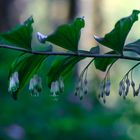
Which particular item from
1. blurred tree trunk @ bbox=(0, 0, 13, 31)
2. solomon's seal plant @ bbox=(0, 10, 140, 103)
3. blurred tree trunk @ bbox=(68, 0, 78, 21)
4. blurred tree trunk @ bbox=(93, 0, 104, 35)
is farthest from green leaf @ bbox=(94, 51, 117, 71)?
blurred tree trunk @ bbox=(93, 0, 104, 35)

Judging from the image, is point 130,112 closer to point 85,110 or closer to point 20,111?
point 85,110

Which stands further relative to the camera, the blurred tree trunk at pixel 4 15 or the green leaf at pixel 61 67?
the blurred tree trunk at pixel 4 15

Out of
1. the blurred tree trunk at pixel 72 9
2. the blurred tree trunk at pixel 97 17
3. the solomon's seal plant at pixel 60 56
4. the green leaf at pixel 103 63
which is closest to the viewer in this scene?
the solomon's seal plant at pixel 60 56

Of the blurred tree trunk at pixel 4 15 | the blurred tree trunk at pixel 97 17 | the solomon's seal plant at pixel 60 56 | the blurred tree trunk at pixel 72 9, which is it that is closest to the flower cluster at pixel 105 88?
the solomon's seal plant at pixel 60 56

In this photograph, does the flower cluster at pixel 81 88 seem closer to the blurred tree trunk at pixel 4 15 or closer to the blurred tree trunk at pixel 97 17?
the blurred tree trunk at pixel 4 15

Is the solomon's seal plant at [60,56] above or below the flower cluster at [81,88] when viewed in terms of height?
above

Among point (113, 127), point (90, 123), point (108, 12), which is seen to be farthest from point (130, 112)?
point (108, 12)

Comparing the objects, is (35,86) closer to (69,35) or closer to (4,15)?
(69,35)
